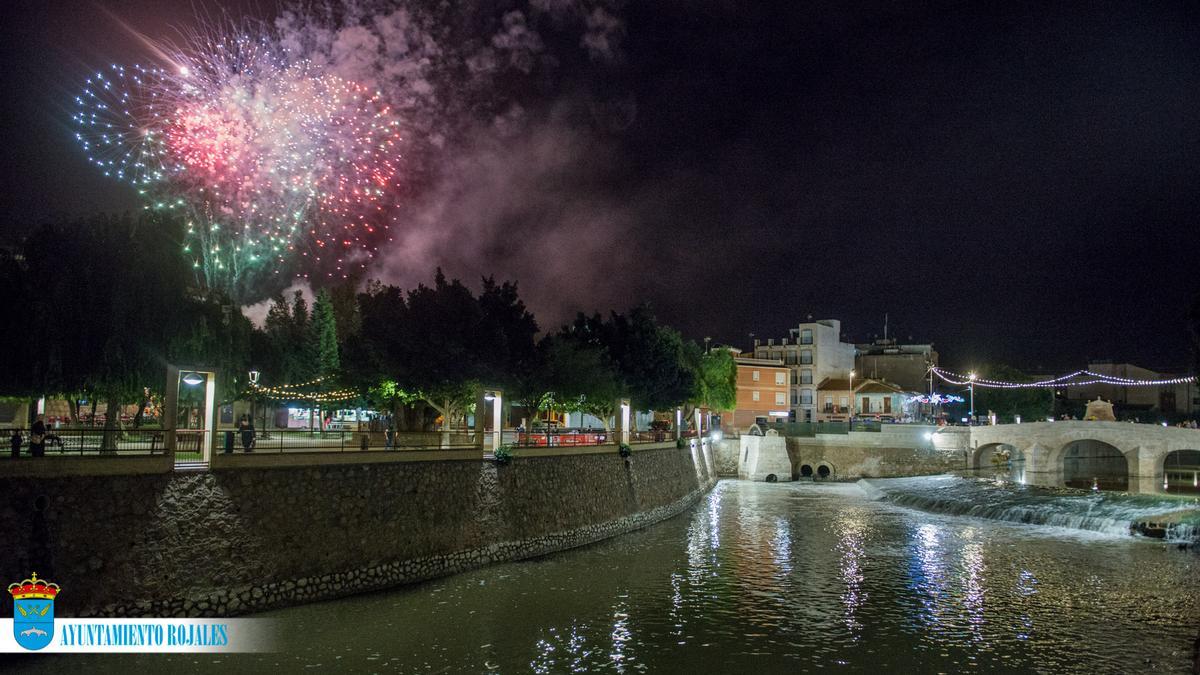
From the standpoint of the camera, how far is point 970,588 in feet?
81.1

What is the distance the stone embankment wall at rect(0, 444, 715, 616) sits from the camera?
17016 mm

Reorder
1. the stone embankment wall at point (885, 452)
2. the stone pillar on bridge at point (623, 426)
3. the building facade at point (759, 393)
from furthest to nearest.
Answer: the building facade at point (759, 393) < the stone embankment wall at point (885, 452) < the stone pillar on bridge at point (623, 426)

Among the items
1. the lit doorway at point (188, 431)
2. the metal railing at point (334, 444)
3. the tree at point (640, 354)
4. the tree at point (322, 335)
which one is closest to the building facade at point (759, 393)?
the tree at point (640, 354)

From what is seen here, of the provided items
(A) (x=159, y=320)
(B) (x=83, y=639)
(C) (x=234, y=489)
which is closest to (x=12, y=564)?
(B) (x=83, y=639)

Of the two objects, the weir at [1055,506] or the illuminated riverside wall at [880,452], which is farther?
the illuminated riverside wall at [880,452]

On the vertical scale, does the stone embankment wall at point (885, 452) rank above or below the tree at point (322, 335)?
below

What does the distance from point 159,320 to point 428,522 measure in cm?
994

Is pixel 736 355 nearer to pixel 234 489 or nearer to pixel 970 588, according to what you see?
pixel 970 588

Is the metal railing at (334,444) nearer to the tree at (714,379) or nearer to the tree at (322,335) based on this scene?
the tree at (322,335)

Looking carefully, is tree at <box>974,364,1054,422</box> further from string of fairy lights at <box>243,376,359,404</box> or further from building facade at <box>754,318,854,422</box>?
string of fairy lights at <box>243,376,359,404</box>

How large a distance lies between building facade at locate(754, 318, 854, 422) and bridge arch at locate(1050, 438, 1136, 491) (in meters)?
25.9

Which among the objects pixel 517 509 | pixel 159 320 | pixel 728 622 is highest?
pixel 159 320

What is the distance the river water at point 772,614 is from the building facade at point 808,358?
62212 millimetres

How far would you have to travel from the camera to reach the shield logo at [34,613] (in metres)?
16.2
